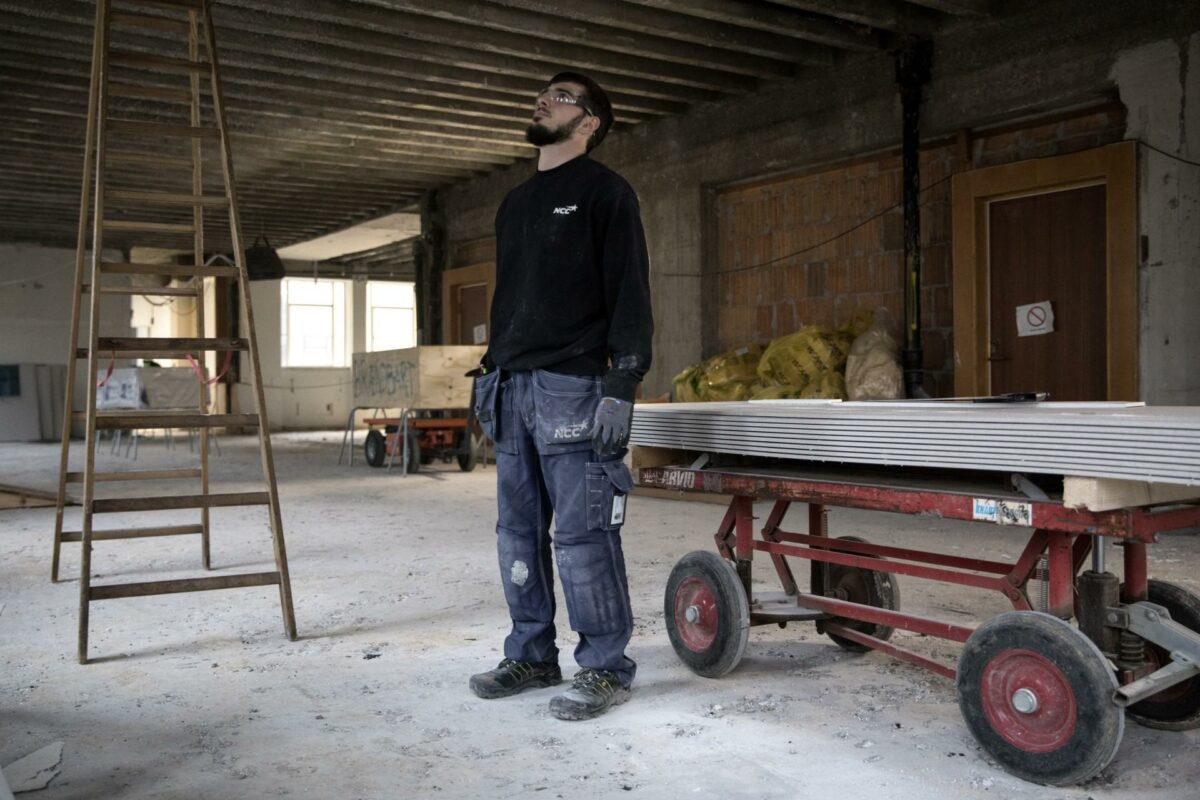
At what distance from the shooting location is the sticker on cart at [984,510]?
2.33 m

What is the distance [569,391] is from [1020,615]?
1248 millimetres

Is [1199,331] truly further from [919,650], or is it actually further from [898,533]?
[919,650]

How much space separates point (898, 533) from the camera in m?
5.92

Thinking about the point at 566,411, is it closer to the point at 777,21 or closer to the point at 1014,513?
the point at 1014,513

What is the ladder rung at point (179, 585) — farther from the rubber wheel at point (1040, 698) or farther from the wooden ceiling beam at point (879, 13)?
the wooden ceiling beam at point (879, 13)

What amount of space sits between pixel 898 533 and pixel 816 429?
3.39m

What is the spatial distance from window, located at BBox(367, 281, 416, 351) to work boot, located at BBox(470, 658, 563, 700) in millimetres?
19145

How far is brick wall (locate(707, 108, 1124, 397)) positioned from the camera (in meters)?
7.12

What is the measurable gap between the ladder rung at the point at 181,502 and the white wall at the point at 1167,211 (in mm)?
5092

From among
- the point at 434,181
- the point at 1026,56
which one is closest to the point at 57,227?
the point at 434,181

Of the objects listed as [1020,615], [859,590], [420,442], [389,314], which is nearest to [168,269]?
[859,590]

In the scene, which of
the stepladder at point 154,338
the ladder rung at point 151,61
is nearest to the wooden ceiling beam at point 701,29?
the stepladder at point 154,338

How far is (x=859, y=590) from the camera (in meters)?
3.37

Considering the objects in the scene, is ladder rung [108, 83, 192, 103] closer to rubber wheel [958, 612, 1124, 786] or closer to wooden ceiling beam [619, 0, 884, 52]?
wooden ceiling beam [619, 0, 884, 52]
